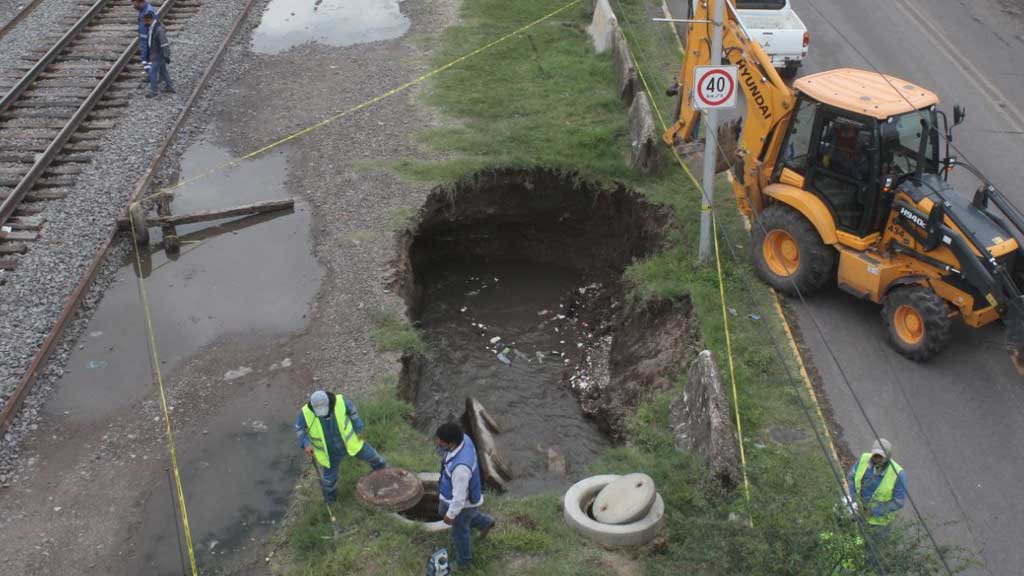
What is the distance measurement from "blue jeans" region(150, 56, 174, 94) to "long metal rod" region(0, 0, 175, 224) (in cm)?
99

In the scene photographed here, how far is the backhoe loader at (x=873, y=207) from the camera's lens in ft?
34.6

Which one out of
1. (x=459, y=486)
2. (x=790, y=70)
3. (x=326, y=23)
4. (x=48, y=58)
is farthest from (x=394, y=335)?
(x=326, y=23)

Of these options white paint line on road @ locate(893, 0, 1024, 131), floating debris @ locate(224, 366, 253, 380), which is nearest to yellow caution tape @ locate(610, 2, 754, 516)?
floating debris @ locate(224, 366, 253, 380)

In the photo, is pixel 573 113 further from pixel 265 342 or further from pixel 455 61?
pixel 265 342

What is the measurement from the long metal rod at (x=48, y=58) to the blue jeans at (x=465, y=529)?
13693 mm

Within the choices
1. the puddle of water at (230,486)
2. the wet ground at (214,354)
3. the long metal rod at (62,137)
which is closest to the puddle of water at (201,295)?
the wet ground at (214,354)

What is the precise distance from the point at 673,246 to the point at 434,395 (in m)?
4.38

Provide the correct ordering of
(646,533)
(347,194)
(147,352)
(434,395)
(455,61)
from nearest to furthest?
(646,533) → (147,352) → (434,395) → (347,194) → (455,61)

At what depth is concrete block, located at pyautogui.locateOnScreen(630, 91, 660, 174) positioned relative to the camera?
15328mm

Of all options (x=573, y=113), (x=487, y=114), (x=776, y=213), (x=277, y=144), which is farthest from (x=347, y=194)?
(x=776, y=213)

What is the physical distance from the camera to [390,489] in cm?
877

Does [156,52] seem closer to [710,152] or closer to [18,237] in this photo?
[18,237]

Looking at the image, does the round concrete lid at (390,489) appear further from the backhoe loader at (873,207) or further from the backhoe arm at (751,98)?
the backhoe arm at (751,98)

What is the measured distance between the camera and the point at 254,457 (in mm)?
10133
